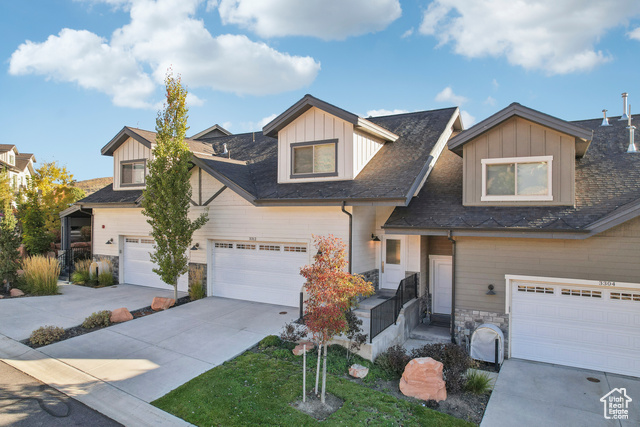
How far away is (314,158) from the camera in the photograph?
11578 millimetres

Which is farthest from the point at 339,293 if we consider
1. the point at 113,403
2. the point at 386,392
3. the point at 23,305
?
the point at 23,305

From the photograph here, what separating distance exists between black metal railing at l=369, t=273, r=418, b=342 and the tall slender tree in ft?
22.3

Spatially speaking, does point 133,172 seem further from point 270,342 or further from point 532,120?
point 532,120

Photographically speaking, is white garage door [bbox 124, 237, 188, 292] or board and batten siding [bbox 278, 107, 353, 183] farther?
white garage door [bbox 124, 237, 188, 292]

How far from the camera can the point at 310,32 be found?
1447cm

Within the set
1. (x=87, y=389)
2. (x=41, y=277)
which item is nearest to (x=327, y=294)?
(x=87, y=389)

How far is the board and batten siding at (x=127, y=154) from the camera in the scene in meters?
14.8

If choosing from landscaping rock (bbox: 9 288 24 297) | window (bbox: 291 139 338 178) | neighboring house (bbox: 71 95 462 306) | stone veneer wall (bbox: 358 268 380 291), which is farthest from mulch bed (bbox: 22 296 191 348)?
stone veneer wall (bbox: 358 268 380 291)

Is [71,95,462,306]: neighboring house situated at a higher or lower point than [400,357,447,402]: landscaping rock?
higher

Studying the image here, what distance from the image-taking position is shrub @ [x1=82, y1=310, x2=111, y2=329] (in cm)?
935

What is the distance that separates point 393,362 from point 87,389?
5698 millimetres

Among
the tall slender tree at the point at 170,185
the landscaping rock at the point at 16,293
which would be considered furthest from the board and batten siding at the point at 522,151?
the landscaping rock at the point at 16,293

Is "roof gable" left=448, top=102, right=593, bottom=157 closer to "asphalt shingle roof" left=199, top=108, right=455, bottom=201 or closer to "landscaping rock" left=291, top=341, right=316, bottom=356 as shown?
"asphalt shingle roof" left=199, top=108, right=455, bottom=201

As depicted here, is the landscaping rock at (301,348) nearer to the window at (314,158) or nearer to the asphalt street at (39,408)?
the asphalt street at (39,408)
